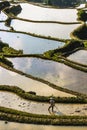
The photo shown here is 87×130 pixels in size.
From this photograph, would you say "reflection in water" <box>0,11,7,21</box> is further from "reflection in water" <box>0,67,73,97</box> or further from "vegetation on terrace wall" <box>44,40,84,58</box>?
"reflection in water" <box>0,67,73,97</box>

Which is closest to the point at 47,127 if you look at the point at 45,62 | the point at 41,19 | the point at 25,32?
the point at 45,62

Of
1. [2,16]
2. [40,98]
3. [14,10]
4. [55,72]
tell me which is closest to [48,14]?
[2,16]

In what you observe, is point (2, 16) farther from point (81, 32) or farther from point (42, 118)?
point (42, 118)

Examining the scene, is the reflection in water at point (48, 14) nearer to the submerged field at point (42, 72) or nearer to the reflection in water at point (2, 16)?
the submerged field at point (42, 72)

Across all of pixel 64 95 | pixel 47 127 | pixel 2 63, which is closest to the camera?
pixel 47 127

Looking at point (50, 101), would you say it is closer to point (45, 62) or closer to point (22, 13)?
point (45, 62)

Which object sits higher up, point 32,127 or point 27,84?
point 32,127

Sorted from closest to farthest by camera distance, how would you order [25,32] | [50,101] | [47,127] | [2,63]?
[47,127], [50,101], [2,63], [25,32]

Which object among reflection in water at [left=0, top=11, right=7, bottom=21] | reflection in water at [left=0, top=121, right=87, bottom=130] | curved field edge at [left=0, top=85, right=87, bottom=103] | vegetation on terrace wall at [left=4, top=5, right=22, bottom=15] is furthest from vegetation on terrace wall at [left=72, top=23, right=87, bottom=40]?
reflection in water at [left=0, top=121, right=87, bottom=130]
